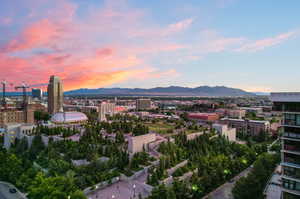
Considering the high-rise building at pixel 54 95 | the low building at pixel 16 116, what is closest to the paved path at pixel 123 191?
the low building at pixel 16 116

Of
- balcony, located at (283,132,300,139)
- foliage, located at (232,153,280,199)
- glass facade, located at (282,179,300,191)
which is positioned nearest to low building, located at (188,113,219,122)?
foliage, located at (232,153,280,199)

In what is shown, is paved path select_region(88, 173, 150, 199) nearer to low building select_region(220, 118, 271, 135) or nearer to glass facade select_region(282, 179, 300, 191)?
glass facade select_region(282, 179, 300, 191)

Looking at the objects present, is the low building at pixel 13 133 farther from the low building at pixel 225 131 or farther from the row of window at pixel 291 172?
the row of window at pixel 291 172

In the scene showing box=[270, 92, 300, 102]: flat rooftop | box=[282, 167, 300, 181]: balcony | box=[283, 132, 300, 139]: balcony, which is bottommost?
box=[282, 167, 300, 181]: balcony

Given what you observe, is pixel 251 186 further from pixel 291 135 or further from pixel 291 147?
pixel 291 135

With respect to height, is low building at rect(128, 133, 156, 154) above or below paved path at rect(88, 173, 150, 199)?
above

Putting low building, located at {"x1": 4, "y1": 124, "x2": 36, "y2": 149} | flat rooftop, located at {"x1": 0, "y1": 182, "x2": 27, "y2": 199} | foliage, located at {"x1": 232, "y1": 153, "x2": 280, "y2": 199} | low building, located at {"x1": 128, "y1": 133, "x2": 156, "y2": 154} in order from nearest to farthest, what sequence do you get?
foliage, located at {"x1": 232, "y1": 153, "x2": 280, "y2": 199}
flat rooftop, located at {"x1": 0, "y1": 182, "x2": 27, "y2": 199}
low building, located at {"x1": 128, "y1": 133, "x2": 156, "y2": 154}
low building, located at {"x1": 4, "y1": 124, "x2": 36, "y2": 149}

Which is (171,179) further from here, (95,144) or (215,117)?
(215,117)

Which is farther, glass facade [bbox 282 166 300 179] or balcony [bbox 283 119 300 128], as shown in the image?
glass facade [bbox 282 166 300 179]

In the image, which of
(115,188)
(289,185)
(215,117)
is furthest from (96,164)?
(215,117)
